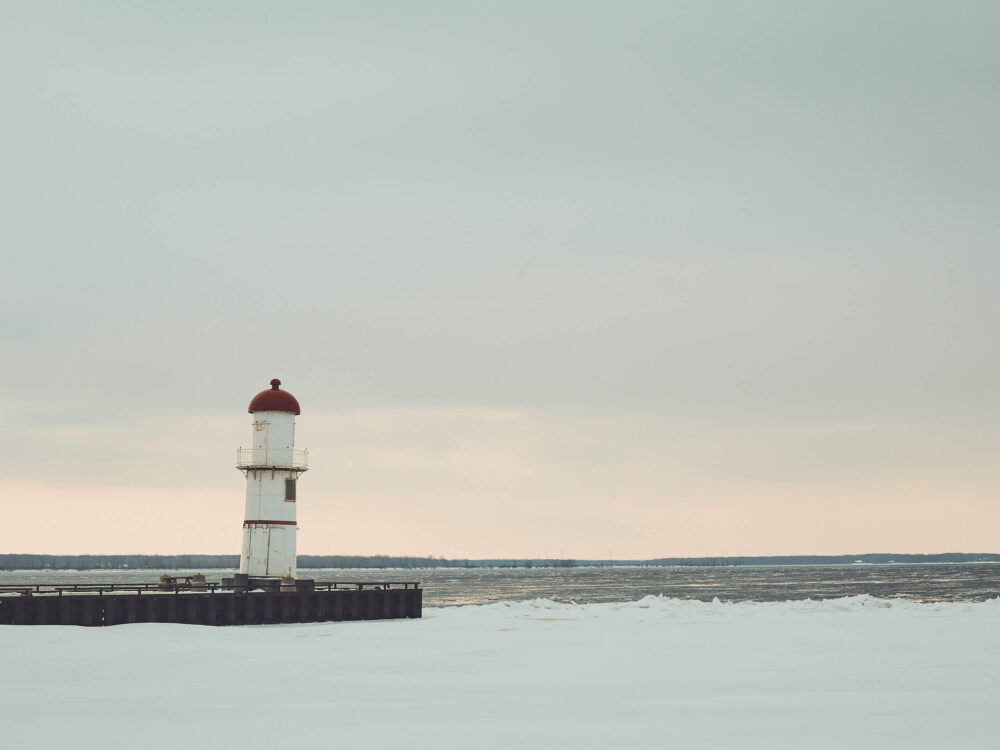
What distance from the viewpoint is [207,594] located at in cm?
5497

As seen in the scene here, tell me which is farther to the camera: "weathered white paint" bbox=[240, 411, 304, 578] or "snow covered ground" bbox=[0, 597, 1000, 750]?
"weathered white paint" bbox=[240, 411, 304, 578]

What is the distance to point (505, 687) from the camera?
3033 centimetres

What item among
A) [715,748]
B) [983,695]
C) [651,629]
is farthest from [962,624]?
[715,748]

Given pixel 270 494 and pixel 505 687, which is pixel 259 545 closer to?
pixel 270 494

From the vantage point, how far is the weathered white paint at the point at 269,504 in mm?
58625

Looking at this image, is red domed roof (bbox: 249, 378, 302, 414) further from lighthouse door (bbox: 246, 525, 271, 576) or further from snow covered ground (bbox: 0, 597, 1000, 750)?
snow covered ground (bbox: 0, 597, 1000, 750)

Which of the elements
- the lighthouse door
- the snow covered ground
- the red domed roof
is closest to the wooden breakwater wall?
the lighthouse door

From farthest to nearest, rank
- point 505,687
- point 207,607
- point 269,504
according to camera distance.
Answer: point 269,504 → point 207,607 → point 505,687

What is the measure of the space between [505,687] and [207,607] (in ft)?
88.3

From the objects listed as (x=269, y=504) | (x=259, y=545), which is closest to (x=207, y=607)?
(x=259, y=545)

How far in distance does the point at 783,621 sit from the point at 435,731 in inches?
1344

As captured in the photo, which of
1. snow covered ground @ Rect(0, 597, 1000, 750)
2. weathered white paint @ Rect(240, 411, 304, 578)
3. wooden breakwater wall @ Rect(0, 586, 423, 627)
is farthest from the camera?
weathered white paint @ Rect(240, 411, 304, 578)

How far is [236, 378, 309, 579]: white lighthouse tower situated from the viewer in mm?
58656

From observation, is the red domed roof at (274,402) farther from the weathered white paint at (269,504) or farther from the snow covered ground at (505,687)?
the snow covered ground at (505,687)
